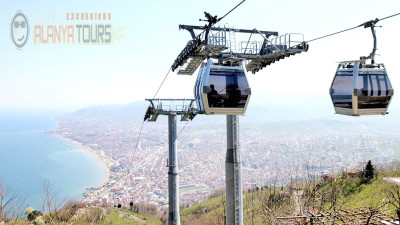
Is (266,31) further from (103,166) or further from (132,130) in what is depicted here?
(132,130)

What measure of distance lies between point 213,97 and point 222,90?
19 centimetres

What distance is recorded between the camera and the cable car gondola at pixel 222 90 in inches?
209

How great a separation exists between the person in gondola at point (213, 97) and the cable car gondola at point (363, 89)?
2072mm

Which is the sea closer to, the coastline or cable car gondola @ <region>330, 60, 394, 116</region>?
the coastline

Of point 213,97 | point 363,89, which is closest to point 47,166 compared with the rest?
point 213,97

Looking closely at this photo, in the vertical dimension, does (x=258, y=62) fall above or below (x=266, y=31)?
below

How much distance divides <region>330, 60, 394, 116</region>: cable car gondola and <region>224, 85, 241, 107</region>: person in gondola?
1722mm

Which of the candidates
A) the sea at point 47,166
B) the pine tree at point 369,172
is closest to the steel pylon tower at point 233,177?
the pine tree at point 369,172

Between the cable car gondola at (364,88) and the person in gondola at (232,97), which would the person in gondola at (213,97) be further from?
the cable car gondola at (364,88)

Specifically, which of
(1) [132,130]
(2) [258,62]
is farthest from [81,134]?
(2) [258,62]

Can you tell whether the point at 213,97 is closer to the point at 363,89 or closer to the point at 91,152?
the point at 363,89

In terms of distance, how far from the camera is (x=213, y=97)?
5328mm

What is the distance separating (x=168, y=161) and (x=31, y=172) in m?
55.4

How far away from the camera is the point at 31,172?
57.4 meters
